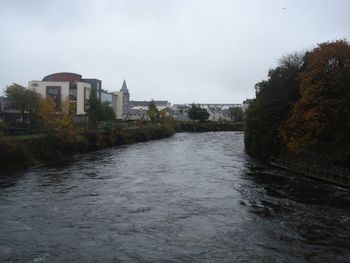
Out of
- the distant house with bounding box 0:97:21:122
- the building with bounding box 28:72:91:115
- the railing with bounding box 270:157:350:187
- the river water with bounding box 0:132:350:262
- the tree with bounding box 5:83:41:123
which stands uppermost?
the building with bounding box 28:72:91:115

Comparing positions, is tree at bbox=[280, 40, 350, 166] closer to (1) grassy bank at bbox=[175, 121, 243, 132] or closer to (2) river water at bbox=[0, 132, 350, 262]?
(2) river water at bbox=[0, 132, 350, 262]

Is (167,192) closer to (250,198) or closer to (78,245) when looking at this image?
(250,198)

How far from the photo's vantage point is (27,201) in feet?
91.4

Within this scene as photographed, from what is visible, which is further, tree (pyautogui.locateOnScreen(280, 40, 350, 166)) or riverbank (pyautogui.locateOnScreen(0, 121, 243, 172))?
riverbank (pyautogui.locateOnScreen(0, 121, 243, 172))

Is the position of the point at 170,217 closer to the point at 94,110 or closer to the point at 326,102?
the point at 326,102

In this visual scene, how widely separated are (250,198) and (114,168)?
18.2 meters

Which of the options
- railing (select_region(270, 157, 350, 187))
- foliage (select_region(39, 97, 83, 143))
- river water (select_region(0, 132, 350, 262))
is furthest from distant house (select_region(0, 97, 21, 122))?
railing (select_region(270, 157, 350, 187))

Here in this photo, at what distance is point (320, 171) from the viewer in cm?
3950

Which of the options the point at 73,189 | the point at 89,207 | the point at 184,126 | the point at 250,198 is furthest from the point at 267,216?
the point at 184,126

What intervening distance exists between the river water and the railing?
117 centimetres

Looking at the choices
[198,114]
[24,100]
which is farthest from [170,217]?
[198,114]

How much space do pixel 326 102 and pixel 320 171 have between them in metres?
5.94

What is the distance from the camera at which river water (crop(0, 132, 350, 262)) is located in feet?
62.1

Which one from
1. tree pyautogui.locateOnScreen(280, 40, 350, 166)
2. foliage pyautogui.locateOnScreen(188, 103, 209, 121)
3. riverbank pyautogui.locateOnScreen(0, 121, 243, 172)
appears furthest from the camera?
foliage pyautogui.locateOnScreen(188, 103, 209, 121)
